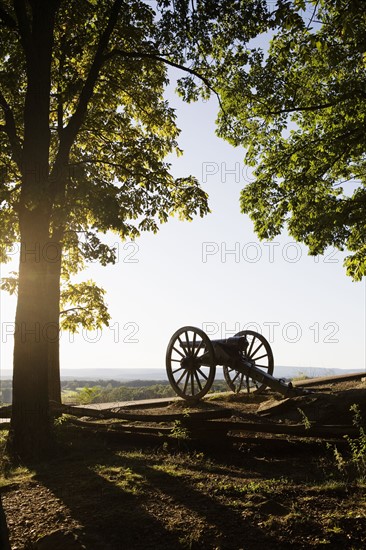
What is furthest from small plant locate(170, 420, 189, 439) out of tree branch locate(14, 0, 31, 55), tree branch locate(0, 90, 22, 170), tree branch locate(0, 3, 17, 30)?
tree branch locate(0, 3, 17, 30)

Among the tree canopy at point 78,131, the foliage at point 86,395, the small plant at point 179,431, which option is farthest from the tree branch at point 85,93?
the foliage at point 86,395

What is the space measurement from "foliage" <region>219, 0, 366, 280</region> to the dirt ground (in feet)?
25.4

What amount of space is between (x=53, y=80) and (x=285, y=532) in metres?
11.5

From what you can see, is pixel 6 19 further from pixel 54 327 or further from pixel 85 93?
pixel 54 327

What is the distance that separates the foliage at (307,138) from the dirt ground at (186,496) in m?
7.74

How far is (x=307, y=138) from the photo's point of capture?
13.9 metres

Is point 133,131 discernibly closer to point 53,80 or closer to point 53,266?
point 53,80

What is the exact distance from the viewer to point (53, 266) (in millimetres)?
13211

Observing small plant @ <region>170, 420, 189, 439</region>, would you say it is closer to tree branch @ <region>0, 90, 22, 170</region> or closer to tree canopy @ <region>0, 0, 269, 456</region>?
tree canopy @ <region>0, 0, 269, 456</region>

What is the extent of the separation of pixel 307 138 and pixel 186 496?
443 inches

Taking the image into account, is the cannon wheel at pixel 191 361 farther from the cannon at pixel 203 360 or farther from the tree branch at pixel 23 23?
the tree branch at pixel 23 23

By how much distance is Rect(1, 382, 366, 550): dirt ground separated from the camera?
424 centimetres

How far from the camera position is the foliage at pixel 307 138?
12.7 meters

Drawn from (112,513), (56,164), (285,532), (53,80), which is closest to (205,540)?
(285,532)
